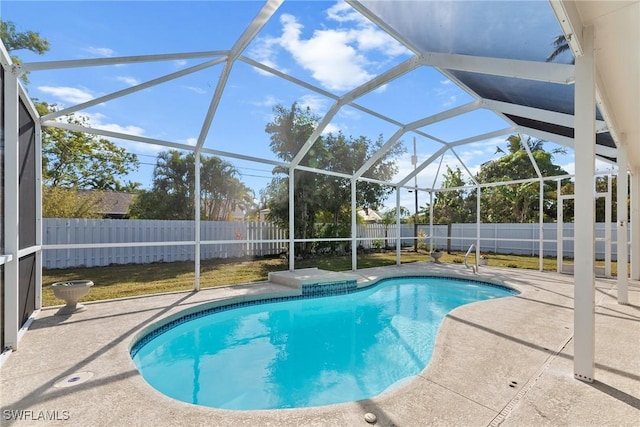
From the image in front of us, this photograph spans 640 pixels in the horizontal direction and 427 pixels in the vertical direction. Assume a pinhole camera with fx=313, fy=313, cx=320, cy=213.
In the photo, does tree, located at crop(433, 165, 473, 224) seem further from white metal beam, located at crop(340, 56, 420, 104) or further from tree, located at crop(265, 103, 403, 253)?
white metal beam, located at crop(340, 56, 420, 104)

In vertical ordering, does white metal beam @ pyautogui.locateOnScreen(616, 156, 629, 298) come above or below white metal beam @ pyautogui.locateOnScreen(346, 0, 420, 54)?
below

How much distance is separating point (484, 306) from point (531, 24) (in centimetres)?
431

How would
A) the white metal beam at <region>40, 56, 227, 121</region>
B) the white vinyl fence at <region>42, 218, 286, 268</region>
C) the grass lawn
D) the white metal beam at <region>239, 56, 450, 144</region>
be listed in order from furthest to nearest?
the white vinyl fence at <region>42, 218, 286, 268</region> → the grass lawn → the white metal beam at <region>239, 56, 450, 144</region> → the white metal beam at <region>40, 56, 227, 121</region>

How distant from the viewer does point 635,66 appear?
328 centimetres

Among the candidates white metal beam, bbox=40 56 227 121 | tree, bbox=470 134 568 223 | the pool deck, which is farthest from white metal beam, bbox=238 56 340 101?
tree, bbox=470 134 568 223

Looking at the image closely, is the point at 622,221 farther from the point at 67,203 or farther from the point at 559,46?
the point at 67,203

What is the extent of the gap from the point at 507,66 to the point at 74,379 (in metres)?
5.65

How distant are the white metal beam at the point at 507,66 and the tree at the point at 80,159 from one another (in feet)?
46.4

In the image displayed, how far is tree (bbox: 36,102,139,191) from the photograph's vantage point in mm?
12758

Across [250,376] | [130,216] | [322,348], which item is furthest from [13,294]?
[130,216]

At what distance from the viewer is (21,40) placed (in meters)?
10.5

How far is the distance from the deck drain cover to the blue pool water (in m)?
0.77

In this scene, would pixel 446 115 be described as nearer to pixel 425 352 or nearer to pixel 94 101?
pixel 425 352

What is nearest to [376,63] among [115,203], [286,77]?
[286,77]
